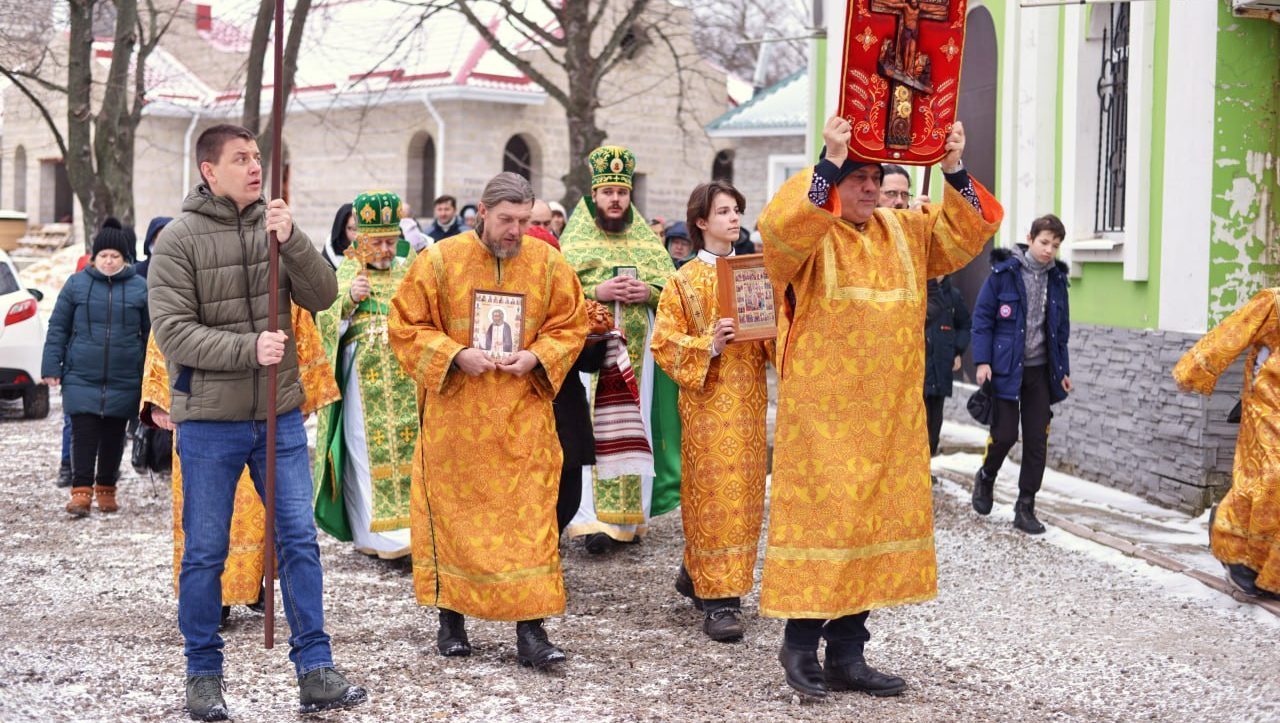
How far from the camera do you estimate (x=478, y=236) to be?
624cm

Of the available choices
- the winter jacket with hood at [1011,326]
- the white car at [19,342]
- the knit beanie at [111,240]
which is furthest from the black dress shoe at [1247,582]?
the white car at [19,342]

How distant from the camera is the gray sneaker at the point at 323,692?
17.6 ft

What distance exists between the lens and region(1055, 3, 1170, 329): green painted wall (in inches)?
391

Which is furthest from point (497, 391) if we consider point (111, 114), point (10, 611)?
point (111, 114)

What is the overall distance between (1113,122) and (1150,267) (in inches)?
57.2

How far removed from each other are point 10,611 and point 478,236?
2997mm

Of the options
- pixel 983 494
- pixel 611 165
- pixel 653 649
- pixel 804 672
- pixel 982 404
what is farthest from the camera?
pixel 983 494

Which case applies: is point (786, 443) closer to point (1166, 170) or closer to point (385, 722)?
point (385, 722)

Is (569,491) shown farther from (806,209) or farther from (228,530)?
(806,209)

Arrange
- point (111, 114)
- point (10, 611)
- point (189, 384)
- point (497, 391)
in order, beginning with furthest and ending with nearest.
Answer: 1. point (111, 114)
2. point (10, 611)
3. point (497, 391)
4. point (189, 384)

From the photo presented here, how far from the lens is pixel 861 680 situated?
5688mm

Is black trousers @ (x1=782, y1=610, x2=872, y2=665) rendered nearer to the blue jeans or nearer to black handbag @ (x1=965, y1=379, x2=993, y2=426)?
the blue jeans

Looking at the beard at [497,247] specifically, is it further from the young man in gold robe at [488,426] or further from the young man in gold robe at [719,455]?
the young man in gold robe at [719,455]

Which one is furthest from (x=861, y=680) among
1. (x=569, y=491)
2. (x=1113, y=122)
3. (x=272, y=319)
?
(x=1113, y=122)
